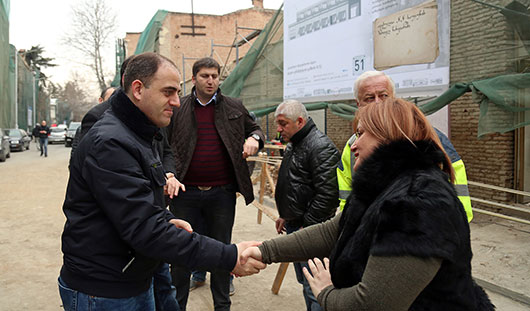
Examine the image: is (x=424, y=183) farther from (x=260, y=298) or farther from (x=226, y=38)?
(x=226, y=38)

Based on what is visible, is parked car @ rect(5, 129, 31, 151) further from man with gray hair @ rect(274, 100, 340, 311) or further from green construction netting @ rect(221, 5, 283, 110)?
man with gray hair @ rect(274, 100, 340, 311)

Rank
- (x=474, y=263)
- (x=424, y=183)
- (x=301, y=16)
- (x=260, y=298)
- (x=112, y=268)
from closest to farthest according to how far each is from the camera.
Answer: (x=424, y=183), (x=112, y=268), (x=260, y=298), (x=474, y=263), (x=301, y=16)

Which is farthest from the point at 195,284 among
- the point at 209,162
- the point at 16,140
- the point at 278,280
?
the point at 16,140

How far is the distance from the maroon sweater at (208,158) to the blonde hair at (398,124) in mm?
2061

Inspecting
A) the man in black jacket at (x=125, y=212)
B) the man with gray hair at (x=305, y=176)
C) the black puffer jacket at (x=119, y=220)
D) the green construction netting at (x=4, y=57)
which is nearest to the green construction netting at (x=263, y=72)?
the man with gray hair at (x=305, y=176)

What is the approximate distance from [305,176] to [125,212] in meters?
1.80

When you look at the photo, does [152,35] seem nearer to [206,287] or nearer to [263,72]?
[263,72]

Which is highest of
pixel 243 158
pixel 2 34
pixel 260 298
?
pixel 2 34

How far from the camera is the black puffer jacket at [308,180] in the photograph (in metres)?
3.13

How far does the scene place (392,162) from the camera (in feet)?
5.06

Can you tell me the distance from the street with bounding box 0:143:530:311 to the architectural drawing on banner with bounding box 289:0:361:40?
3644 millimetres

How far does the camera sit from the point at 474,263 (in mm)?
5270

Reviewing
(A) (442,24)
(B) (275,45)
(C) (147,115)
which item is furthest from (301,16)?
(C) (147,115)

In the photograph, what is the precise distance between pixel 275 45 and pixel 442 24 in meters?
4.21
